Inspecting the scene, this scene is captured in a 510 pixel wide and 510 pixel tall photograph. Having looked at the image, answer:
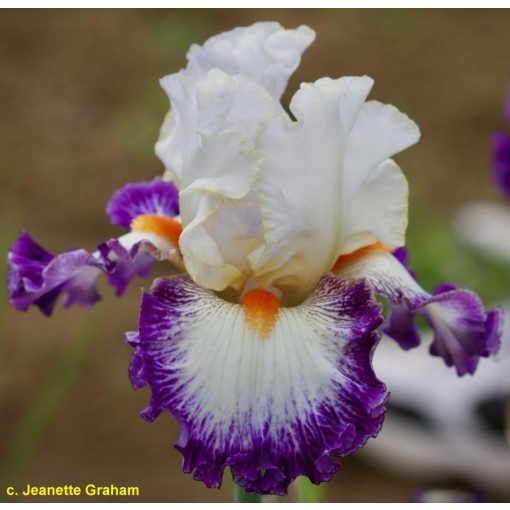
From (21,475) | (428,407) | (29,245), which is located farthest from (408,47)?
(29,245)

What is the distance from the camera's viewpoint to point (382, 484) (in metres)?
2.48

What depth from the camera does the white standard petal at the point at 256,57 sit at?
34.5 inches

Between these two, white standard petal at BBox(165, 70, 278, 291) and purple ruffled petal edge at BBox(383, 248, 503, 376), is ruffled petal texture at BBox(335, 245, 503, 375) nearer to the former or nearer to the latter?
purple ruffled petal edge at BBox(383, 248, 503, 376)

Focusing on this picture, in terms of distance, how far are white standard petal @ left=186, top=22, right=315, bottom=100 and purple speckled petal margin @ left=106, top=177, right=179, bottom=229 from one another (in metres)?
0.20

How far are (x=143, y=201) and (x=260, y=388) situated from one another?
0.38 metres

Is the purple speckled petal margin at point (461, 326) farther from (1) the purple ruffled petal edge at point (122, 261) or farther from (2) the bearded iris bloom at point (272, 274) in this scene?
(1) the purple ruffled petal edge at point (122, 261)

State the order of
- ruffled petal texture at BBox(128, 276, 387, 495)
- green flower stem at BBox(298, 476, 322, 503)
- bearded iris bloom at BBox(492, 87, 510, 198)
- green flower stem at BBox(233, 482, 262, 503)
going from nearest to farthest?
ruffled petal texture at BBox(128, 276, 387, 495), green flower stem at BBox(233, 482, 262, 503), green flower stem at BBox(298, 476, 322, 503), bearded iris bloom at BBox(492, 87, 510, 198)

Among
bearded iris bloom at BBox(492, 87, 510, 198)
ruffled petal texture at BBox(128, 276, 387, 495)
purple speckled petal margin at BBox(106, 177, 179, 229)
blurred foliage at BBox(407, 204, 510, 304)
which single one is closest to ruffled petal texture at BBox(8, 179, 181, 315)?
purple speckled petal margin at BBox(106, 177, 179, 229)

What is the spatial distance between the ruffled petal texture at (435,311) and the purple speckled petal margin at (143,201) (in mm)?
241

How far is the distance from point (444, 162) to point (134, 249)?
2942 mm

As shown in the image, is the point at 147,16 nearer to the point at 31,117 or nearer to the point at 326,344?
the point at 31,117

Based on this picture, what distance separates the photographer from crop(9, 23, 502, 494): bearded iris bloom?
28.8 inches

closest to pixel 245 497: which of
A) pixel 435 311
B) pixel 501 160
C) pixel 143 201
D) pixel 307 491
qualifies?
pixel 307 491

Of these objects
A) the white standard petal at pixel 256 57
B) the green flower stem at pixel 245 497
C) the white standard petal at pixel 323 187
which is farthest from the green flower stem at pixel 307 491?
the white standard petal at pixel 256 57
